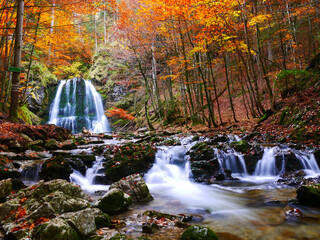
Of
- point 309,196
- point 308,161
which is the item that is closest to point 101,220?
point 309,196

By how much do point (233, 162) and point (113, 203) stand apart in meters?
4.92

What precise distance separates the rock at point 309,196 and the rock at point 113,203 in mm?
3683

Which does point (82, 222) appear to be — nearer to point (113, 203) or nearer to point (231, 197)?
point (113, 203)

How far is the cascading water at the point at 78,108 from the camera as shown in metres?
22.4

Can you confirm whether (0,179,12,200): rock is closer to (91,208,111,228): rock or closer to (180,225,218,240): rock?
(91,208,111,228): rock

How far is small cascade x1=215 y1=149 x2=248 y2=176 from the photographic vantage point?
7344 millimetres

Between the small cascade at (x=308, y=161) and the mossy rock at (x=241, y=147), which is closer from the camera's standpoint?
the small cascade at (x=308, y=161)

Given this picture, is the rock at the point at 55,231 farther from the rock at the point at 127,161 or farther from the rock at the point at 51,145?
the rock at the point at 51,145

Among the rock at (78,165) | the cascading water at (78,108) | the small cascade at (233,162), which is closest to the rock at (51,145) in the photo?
the rock at (78,165)

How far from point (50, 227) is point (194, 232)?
1910mm

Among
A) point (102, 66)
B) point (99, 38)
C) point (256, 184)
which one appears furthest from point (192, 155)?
point (99, 38)

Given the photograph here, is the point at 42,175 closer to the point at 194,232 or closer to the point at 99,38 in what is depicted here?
the point at 194,232

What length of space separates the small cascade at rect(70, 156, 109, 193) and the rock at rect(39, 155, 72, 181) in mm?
408

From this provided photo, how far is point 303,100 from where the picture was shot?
925 centimetres
